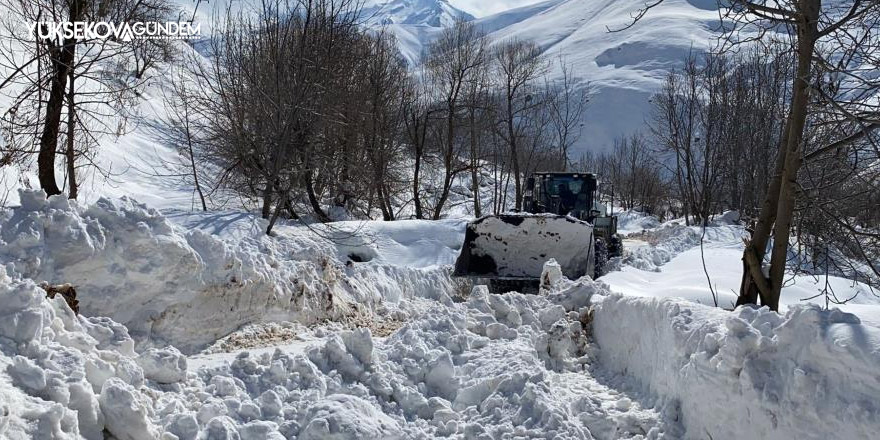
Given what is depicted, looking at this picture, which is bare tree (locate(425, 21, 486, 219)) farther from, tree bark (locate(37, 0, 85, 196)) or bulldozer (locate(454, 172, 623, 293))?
tree bark (locate(37, 0, 85, 196))

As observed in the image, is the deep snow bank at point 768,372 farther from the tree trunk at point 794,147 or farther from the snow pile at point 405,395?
the tree trunk at point 794,147

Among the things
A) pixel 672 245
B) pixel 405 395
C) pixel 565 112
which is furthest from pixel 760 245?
pixel 565 112

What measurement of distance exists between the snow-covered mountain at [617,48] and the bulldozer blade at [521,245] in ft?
246

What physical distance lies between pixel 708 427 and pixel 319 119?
11127 mm

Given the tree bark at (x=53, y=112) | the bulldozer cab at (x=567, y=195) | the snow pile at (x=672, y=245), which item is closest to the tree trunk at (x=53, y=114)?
the tree bark at (x=53, y=112)

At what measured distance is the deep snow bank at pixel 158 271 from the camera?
5.97 m

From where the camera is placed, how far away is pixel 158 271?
702 cm

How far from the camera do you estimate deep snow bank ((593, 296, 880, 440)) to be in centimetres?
305

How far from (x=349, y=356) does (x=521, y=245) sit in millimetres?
7259

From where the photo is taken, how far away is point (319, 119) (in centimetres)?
1396

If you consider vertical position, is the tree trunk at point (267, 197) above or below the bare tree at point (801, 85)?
below

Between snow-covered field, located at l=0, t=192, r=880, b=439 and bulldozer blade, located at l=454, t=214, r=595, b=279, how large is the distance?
2620 mm

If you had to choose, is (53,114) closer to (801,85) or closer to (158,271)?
(158,271)

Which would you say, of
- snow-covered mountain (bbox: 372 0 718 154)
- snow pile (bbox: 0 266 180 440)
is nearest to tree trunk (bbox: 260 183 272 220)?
snow pile (bbox: 0 266 180 440)
